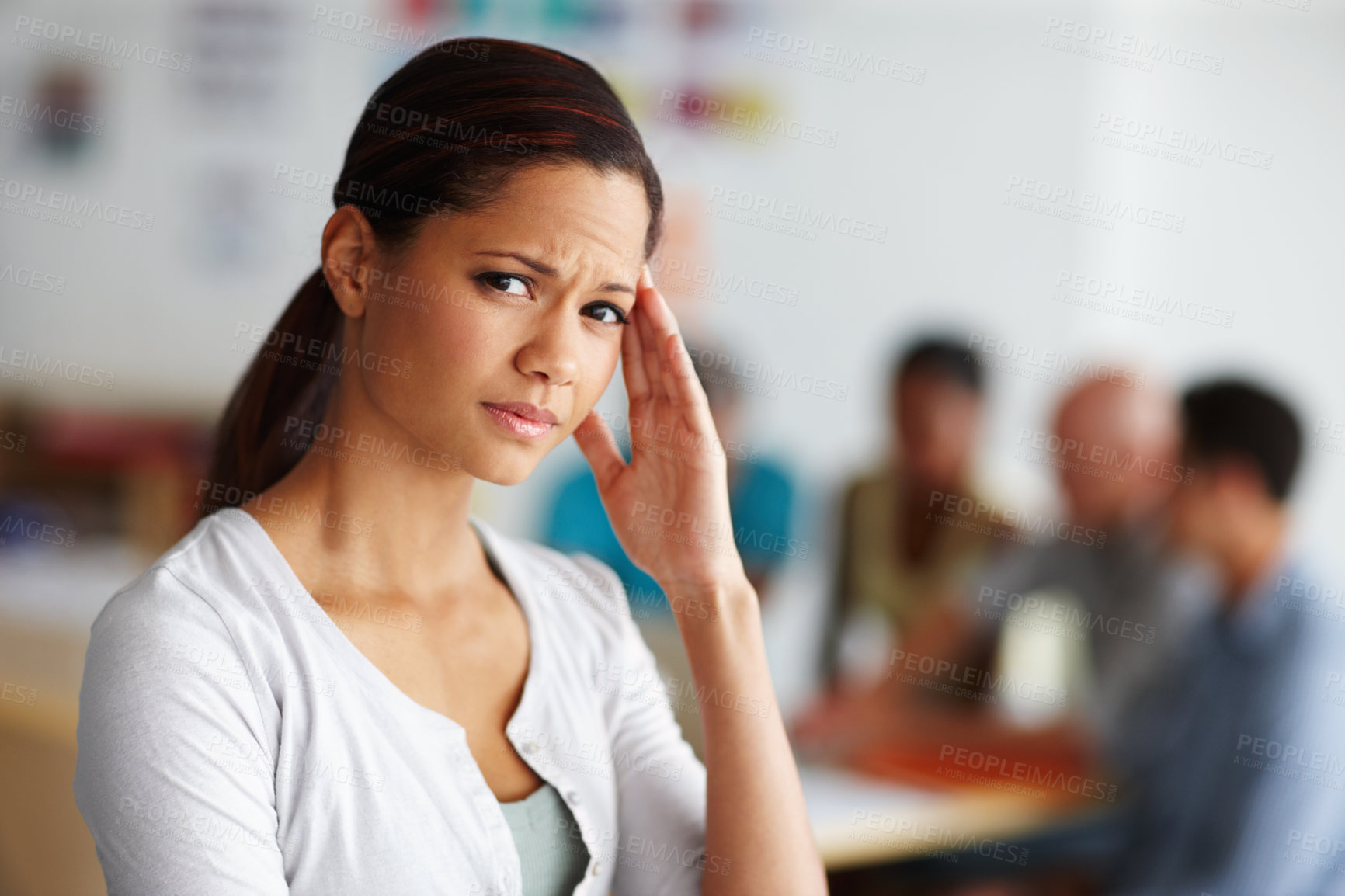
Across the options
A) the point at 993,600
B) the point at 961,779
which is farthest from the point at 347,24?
the point at 961,779

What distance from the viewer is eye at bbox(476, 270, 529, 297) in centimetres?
96

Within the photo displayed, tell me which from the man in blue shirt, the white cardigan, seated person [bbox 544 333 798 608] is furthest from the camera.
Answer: seated person [bbox 544 333 798 608]

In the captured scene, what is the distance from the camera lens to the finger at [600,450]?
3.89ft

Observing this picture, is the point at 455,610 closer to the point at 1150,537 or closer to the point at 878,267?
the point at 1150,537

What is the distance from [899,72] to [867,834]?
3240 mm

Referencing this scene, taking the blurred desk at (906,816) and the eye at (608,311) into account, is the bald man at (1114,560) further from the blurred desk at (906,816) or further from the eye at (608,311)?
the eye at (608,311)

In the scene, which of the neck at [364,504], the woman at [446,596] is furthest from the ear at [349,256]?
the neck at [364,504]

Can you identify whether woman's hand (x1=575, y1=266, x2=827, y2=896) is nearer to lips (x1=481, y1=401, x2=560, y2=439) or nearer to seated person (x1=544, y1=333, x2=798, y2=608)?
lips (x1=481, y1=401, x2=560, y2=439)

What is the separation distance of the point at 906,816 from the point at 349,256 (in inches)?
62.0

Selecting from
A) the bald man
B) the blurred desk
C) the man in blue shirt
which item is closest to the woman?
the blurred desk

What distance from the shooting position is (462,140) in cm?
97

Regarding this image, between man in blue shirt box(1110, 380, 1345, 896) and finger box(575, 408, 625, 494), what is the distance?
5.42ft

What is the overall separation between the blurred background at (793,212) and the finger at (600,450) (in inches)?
94.8

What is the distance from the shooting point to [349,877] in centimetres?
90
